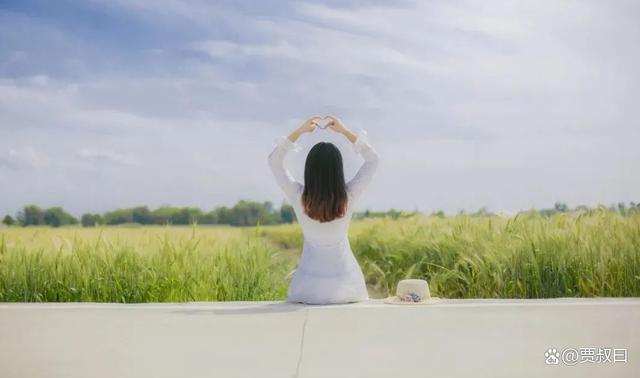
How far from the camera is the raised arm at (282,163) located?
367 cm

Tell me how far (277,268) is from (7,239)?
6.45 ft

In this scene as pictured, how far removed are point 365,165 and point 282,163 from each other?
38 centimetres

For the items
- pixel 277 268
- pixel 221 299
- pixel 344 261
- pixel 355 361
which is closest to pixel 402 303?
pixel 344 261

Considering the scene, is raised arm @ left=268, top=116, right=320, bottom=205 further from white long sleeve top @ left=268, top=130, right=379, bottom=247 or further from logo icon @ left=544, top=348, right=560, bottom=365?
logo icon @ left=544, top=348, right=560, bottom=365

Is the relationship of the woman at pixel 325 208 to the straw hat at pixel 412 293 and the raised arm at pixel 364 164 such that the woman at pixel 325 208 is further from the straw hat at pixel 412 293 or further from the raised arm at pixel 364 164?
the straw hat at pixel 412 293

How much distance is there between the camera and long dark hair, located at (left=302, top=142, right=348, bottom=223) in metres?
3.60

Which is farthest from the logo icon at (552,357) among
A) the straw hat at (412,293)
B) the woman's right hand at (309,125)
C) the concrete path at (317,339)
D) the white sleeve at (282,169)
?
the woman's right hand at (309,125)

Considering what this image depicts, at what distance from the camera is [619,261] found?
495cm

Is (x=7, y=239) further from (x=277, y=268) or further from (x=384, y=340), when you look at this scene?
(x=384, y=340)

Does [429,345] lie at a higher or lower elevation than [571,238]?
lower

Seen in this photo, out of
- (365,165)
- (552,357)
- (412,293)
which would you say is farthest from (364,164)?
(552,357)

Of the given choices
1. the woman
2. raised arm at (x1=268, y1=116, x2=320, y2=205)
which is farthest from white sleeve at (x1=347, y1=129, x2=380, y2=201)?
raised arm at (x1=268, y1=116, x2=320, y2=205)

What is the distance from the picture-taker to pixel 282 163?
3697 mm

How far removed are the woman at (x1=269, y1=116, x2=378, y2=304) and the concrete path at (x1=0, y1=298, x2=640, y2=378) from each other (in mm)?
121
